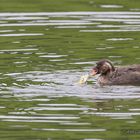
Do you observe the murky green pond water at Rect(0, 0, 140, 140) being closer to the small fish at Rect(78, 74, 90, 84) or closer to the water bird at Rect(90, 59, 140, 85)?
the small fish at Rect(78, 74, 90, 84)

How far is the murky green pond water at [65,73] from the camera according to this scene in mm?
14828

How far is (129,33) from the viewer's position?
2244 cm

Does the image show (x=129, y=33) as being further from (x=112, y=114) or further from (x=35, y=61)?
(x=112, y=114)

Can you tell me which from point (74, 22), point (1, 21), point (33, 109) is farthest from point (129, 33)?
point (33, 109)

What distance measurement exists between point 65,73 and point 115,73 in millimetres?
1007

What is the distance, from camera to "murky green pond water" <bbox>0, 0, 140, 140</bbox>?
14828 mm

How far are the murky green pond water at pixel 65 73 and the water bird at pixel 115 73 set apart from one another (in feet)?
0.88

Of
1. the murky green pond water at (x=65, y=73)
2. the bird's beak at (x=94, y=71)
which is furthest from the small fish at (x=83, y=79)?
the bird's beak at (x=94, y=71)

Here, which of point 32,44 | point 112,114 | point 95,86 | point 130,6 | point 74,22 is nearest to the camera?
point 112,114

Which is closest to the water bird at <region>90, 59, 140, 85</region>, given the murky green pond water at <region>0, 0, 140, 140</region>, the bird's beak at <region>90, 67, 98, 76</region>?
the bird's beak at <region>90, 67, 98, 76</region>

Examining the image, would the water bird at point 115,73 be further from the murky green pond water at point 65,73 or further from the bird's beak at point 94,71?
the murky green pond water at point 65,73

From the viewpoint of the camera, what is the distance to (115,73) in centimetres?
1880

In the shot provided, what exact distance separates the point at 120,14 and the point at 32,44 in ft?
13.2

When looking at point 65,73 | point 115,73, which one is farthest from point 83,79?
point 115,73
